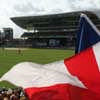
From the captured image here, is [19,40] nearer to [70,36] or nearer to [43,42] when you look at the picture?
[43,42]

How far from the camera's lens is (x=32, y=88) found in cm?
446

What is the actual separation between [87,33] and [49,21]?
12645 centimetres

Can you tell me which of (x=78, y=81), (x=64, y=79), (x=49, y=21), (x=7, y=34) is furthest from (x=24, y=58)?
(x=7, y=34)

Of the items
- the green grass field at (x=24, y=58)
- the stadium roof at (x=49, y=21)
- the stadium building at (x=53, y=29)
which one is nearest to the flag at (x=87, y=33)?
the green grass field at (x=24, y=58)

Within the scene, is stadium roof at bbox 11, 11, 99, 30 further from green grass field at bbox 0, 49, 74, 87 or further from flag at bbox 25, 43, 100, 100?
flag at bbox 25, 43, 100, 100

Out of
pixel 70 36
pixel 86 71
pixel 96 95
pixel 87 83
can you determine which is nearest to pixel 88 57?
pixel 86 71

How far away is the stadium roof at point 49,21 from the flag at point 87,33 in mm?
114128

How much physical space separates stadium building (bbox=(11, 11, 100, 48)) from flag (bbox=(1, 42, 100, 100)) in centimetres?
11491

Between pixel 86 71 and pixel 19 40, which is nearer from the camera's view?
pixel 86 71

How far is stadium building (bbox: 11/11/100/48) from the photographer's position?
407 ft

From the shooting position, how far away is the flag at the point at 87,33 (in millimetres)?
6410

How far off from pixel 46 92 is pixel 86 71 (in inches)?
36.2

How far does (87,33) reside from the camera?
21.4 ft

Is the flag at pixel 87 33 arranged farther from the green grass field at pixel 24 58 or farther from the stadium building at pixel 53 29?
the stadium building at pixel 53 29
